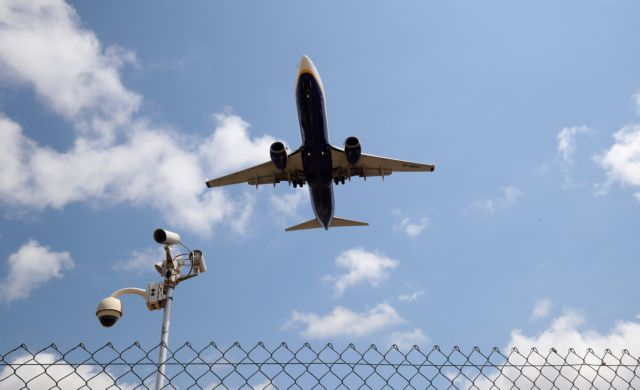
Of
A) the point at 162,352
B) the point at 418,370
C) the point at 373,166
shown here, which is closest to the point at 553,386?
the point at 418,370

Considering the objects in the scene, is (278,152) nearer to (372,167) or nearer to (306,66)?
(306,66)

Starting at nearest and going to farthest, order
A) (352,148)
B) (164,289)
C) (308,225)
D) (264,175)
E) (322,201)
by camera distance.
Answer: (164,289)
(352,148)
(322,201)
(264,175)
(308,225)

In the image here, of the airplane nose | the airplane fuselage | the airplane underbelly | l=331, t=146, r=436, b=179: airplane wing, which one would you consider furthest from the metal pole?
l=331, t=146, r=436, b=179: airplane wing

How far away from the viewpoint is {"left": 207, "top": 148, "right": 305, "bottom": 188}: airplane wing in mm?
27516

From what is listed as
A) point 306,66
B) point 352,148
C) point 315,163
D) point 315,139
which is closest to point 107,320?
point 352,148

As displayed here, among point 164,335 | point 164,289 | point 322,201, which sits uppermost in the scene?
point 322,201

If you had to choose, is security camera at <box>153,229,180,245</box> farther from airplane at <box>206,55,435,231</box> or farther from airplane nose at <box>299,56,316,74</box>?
airplane nose at <box>299,56,316,74</box>

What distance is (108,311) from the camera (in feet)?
18.8

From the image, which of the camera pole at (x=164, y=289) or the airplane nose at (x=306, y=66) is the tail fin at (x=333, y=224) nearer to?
the airplane nose at (x=306, y=66)

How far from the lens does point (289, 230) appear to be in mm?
34844

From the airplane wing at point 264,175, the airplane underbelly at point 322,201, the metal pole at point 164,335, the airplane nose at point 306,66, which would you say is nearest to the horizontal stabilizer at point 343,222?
the airplane underbelly at point 322,201

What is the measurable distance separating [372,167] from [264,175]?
655cm

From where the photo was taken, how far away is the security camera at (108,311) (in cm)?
572

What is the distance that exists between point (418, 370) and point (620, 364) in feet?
6.68
